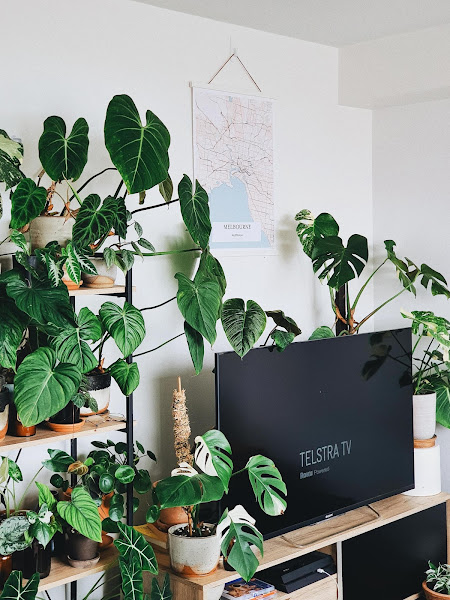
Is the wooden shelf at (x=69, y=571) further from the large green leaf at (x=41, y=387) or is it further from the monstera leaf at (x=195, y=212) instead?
the monstera leaf at (x=195, y=212)

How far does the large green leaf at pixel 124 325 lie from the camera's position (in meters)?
2.33

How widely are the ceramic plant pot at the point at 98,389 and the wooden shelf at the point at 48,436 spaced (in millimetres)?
36

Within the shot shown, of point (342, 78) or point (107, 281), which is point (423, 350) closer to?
point (342, 78)

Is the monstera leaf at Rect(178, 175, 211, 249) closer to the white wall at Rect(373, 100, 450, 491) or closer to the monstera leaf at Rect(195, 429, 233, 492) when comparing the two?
the monstera leaf at Rect(195, 429, 233, 492)

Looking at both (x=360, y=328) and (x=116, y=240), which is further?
(x=360, y=328)

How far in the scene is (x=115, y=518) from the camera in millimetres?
2467

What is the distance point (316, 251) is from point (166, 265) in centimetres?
64

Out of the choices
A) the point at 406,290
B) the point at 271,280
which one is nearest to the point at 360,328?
the point at 406,290

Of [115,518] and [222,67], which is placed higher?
[222,67]

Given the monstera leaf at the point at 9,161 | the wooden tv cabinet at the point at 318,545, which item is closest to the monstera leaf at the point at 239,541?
the wooden tv cabinet at the point at 318,545

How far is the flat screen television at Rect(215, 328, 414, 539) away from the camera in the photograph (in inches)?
112

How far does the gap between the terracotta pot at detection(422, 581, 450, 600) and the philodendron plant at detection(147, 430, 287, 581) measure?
1052mm

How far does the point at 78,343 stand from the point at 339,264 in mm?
1394

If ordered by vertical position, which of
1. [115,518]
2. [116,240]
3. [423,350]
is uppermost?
[116,240]
